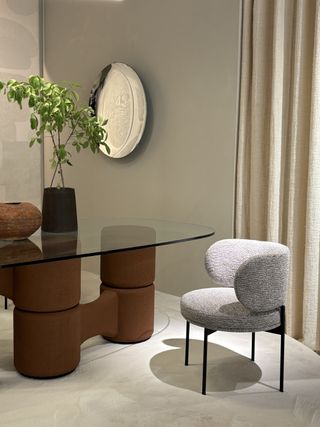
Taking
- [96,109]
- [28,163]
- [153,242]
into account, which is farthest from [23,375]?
[28,163]

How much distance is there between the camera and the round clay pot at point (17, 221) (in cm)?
238

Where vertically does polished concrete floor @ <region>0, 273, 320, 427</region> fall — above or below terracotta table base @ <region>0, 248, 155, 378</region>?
below

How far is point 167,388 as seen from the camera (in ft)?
7.65

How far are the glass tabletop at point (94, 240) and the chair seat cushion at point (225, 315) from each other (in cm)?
31

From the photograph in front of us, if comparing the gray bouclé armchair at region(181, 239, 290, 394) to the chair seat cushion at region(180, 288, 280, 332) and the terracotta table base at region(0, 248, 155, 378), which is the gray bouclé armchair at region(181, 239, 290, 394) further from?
the terracotta table base at region(0, 248, 155, 378)

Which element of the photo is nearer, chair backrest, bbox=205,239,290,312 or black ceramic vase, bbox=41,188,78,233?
chair backrest, bbox=205,239,290,312

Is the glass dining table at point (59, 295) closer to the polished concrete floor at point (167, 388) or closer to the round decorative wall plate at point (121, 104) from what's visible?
the polished concrete floor at point (167, 388)

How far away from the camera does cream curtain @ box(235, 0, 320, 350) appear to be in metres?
2.91

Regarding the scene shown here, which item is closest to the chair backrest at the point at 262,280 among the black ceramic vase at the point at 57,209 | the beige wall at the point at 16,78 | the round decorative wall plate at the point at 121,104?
the black ceramic vase at the point at 57,209

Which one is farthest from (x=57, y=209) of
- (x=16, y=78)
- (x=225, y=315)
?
(x=16, y=78)

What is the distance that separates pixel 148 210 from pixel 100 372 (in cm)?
168

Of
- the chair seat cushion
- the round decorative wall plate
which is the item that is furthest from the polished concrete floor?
the round decorative wall plate

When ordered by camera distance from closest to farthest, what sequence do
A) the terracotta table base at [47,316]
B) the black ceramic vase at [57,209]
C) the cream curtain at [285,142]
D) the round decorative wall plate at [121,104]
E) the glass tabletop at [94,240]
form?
1. the glass tabletop at [94,240]
2. the terracotta table base at [47,316]
3. the black ceramic vase at [57,209]
4. the cream curtain at [285,142]
5. the round decorative wall plate at [121,104]

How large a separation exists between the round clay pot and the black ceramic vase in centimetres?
20
